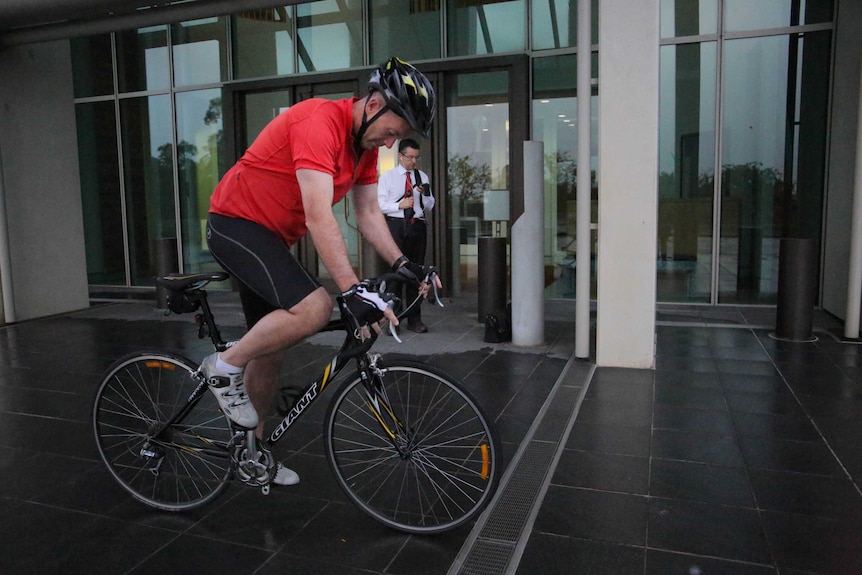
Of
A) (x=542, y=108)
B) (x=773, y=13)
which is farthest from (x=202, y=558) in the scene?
(x=773, y=13)

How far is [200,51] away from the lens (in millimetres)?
11102

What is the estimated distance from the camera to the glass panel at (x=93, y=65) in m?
11.8

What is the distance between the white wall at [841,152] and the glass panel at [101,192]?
430 inches

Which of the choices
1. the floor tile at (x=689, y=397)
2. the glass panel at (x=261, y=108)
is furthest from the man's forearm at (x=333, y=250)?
the glass panel at (x=261, y=108)

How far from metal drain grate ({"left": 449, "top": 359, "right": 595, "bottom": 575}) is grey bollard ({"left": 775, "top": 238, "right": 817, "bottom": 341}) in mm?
3042

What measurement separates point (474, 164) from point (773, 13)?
4.14m

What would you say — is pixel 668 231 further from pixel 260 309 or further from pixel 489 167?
pixel 260 309

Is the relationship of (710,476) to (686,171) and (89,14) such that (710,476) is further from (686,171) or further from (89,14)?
(89,14)

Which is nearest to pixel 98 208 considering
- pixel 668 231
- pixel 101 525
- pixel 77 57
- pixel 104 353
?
pixel 77 57

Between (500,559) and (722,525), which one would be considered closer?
(500,559)

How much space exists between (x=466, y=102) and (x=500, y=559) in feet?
25.7

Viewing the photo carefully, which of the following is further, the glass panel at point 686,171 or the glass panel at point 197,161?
the glass panel at point 197,161

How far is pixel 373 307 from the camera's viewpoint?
247 centimetres

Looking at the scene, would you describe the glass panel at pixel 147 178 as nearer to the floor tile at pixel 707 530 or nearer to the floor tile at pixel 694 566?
the floor tile at pixel 707 530
